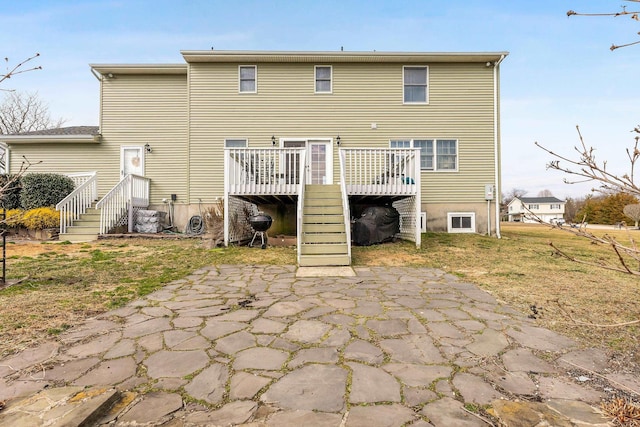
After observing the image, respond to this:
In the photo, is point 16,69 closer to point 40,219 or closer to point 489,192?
point 40,219

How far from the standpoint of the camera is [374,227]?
7.86 metres

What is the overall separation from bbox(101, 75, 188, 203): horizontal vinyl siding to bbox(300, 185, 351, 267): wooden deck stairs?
6.34 m

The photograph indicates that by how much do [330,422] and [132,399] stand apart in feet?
3.69

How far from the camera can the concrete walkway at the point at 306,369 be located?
163 centimetres

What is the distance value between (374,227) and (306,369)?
5.98 m

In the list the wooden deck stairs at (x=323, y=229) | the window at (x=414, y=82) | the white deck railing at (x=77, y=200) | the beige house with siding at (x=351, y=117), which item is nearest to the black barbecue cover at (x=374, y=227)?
the wooden deck stairs at (x=323, y=229)

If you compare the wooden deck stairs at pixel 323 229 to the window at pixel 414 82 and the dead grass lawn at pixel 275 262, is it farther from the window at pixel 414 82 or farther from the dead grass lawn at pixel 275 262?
the window at pixel 414 82

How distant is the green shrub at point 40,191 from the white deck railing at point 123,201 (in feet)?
6.92

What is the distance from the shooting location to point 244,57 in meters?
10.6

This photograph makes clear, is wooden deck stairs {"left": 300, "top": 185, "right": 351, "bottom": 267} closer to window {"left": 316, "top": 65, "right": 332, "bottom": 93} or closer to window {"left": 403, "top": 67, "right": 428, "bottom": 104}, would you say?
window {"left": 316, "top": 65, "right": 332, "bottom": 93}

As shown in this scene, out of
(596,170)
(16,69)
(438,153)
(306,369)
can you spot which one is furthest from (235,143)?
(596,170)

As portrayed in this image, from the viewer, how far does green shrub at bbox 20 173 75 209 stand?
987 centimetres

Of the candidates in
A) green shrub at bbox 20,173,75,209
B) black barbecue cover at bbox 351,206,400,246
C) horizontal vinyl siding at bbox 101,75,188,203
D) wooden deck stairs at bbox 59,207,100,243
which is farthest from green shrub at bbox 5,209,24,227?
black barbecue cover at bbox 351,206,400,246

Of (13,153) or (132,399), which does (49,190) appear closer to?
(13,153)
